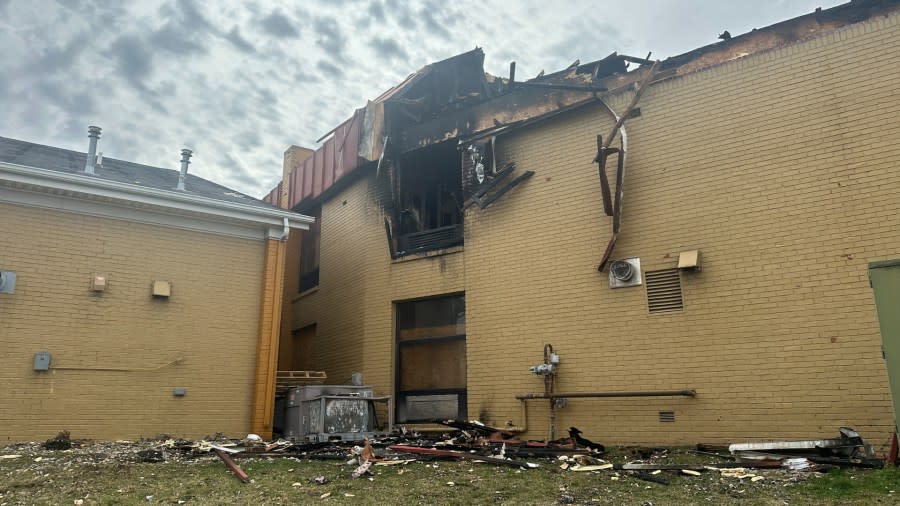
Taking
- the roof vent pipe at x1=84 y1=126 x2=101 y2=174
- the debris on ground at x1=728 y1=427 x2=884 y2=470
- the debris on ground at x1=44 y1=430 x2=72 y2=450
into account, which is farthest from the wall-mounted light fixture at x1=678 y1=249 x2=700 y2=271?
the roof vent pipe at x1=84 y1=126 x2=101 y2=174

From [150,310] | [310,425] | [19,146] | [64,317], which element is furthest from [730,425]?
[19,146]

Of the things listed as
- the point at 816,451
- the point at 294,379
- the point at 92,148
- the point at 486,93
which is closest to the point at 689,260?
the point at 816,451

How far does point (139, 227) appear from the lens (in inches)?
456

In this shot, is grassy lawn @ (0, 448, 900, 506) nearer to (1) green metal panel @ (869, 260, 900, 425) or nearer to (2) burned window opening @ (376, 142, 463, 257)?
(1) green metal panel @ (869, 260, 900, 425)

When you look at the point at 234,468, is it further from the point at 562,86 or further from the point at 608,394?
the point at 562,86

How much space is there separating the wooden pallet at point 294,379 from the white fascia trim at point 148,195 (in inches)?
114

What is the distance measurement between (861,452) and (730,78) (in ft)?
18.0

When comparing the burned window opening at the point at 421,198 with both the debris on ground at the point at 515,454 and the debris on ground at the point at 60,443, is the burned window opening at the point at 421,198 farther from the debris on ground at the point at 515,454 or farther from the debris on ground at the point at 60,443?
the debris on ground at the point at 60,443

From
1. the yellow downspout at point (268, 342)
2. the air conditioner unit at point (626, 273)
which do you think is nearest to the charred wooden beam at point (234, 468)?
the yellow downspout at point (268, 342)

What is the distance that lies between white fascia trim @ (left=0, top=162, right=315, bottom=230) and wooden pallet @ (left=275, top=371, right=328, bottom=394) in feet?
9.51

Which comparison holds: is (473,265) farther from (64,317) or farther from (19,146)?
(19,146)

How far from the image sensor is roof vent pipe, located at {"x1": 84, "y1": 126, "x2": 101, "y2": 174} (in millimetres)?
11852

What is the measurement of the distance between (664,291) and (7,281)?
994 centimetres

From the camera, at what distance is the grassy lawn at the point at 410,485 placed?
636 centimetres
